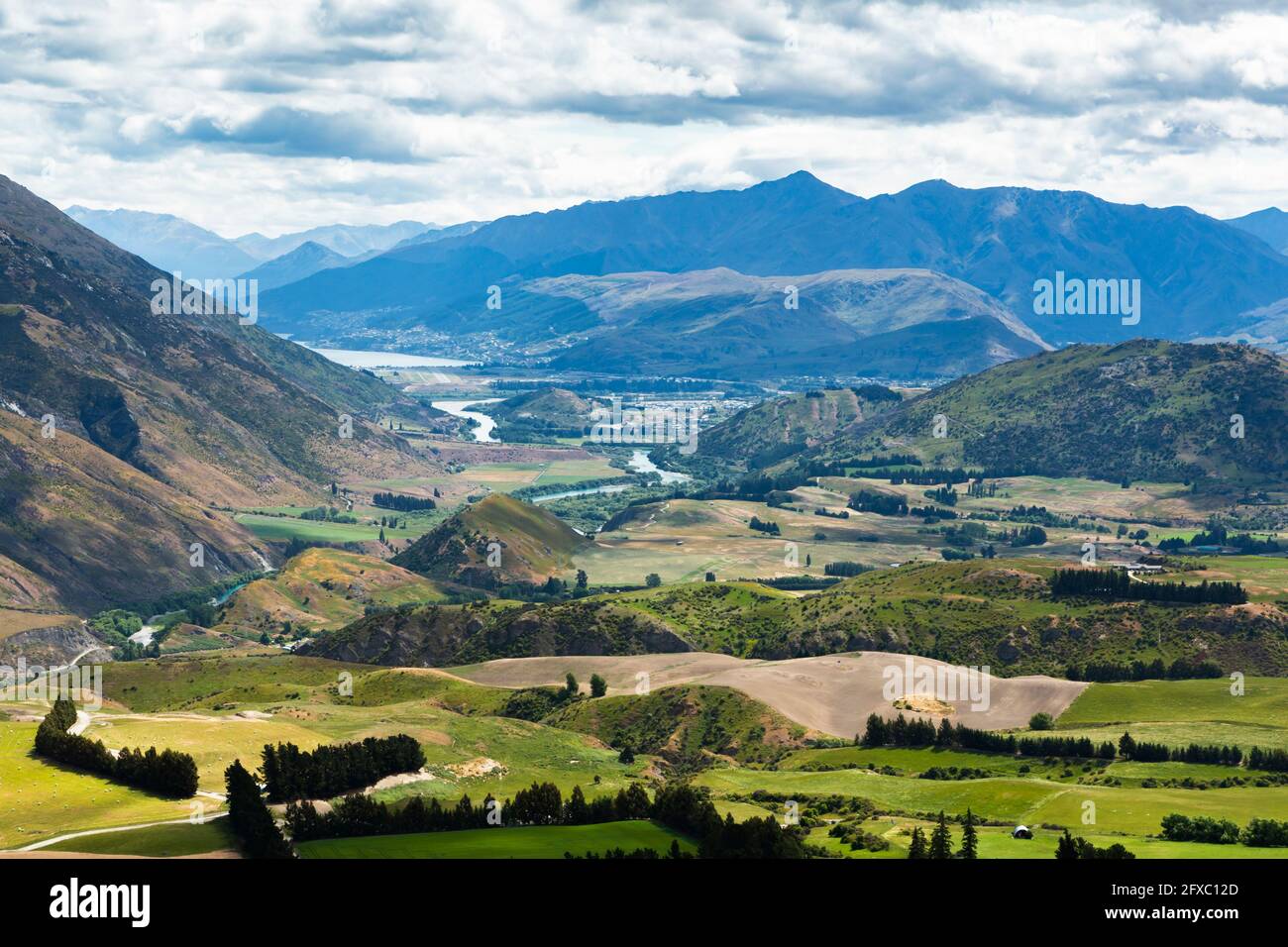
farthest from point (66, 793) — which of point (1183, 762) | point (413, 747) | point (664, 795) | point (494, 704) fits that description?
point (1183, 762)

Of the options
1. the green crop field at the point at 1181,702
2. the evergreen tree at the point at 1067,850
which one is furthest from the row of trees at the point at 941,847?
the green crop field at the point at 1181,702

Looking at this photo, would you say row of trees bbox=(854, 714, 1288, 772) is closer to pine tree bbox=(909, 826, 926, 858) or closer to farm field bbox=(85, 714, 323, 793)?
pine tree bbox=(909, 826, 926, 858)

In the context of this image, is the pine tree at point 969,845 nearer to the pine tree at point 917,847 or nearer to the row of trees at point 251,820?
the pine tree at point 917,847

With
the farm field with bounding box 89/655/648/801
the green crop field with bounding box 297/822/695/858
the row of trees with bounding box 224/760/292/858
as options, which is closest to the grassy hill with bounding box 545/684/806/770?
the farm field with bounding box 89/655/648/801
